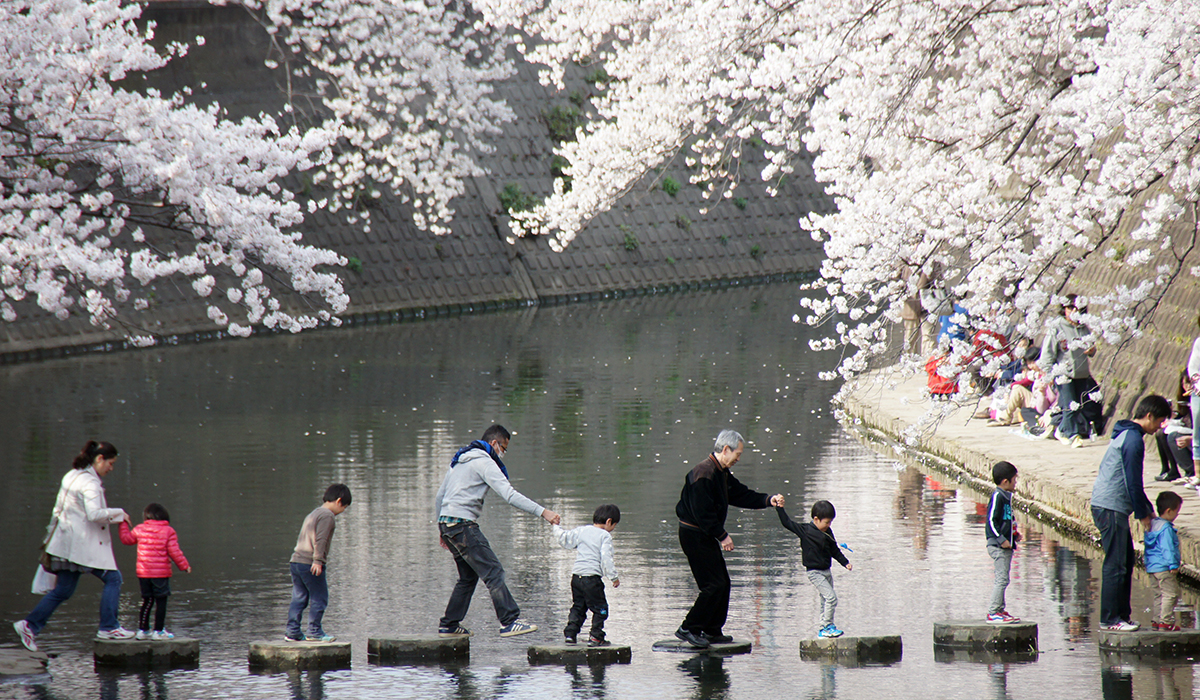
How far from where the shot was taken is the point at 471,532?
382 inches

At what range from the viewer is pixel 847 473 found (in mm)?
15617

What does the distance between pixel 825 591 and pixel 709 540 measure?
806 mm

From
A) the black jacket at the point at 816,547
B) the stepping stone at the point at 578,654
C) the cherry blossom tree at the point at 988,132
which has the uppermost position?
the cherry blossom tree at the point at 988,132

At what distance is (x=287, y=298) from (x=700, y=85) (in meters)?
16.3

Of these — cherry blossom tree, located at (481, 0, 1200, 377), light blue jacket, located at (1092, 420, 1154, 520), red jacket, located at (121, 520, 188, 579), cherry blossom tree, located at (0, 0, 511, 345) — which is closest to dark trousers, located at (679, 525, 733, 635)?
light blue jacket, located at (1092, 420, 1154, 520)

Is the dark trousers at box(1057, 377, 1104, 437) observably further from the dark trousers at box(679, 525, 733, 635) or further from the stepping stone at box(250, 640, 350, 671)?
the stepping stone at box(250, 640, 350, 671)

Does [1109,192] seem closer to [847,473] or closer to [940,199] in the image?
[940,199]

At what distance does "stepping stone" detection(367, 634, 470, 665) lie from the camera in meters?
9.23

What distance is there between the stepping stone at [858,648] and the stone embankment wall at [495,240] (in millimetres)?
21223

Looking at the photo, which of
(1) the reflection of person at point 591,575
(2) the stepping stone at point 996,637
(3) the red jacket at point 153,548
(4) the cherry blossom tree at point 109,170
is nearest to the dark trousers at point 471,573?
(1) the reflection of person at point 591,575

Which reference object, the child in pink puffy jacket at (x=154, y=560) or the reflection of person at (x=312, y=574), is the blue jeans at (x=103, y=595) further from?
the reflection of person at (x=312, y=574)

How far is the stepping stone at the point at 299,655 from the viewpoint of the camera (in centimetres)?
905

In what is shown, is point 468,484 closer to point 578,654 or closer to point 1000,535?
point 578,654

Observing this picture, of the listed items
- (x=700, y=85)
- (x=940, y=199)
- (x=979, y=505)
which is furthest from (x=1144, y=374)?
(x=700, y=85)
